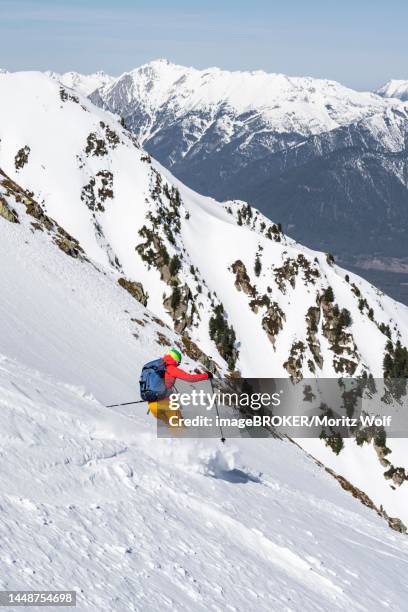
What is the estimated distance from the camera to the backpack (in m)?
16.9

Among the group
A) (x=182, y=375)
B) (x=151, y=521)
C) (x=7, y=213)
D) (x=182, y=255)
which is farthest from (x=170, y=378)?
(x=182, y=255)

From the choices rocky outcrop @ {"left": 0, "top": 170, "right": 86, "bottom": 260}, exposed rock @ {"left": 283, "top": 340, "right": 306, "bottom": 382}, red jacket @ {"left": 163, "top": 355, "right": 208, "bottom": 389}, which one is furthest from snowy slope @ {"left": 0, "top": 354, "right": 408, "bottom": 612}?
exposed rock @ {"left": 283, "top": 340, "right": 306, "bottom": 382}

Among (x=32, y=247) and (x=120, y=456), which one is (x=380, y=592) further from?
(x=32, y=247)

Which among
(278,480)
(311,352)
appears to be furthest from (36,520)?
(311,352)

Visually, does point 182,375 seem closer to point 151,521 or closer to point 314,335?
point 151,521

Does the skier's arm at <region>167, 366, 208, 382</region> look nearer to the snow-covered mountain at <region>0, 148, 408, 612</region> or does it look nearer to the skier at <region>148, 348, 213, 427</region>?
the skier at <region>148, 348, 213, 427</region>

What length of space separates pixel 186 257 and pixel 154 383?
5197 inches

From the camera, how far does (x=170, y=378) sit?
55.2 ft

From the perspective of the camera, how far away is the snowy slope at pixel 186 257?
5290 inches

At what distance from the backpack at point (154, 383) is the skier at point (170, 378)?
0.09m

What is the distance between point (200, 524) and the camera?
42.9 feet

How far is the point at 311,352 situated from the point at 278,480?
12744 centimetres

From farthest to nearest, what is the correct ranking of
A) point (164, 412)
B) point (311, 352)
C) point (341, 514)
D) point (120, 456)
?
point (311, 352)
point (341, 514)
point (164, 412)
point (120, 456)

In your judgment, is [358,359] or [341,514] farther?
[358,359]
